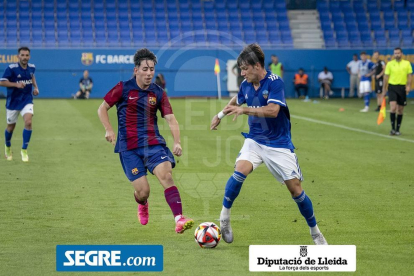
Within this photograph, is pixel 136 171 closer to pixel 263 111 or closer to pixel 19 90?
pixel 263 111

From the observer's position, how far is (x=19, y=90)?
15.8 metres

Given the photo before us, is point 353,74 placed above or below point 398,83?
above

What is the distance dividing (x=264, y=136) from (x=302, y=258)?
62.8 inches

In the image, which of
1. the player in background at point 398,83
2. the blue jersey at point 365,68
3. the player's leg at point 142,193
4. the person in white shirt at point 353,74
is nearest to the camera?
the player's leg at point 142,193

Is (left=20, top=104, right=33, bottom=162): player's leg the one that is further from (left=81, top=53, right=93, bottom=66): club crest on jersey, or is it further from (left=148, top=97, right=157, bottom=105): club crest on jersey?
(left=81, top=53, right=93, bottom=66): club crest on jersey

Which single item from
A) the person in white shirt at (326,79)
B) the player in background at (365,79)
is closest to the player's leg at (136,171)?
the player in background at (365,79)

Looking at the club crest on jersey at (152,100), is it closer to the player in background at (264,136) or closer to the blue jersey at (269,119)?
the player in background at (264,136)

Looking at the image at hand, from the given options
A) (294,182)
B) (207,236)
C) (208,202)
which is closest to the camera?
(207,236)

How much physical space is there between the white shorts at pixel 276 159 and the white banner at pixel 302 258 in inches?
34.9

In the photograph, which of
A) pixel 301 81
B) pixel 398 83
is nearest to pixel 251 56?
pixel 398 83

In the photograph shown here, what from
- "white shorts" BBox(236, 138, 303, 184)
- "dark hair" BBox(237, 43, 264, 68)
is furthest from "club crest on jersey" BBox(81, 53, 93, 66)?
"dark hair" BBox(237, 43, 264, 68)

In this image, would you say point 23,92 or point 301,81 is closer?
point 23,92

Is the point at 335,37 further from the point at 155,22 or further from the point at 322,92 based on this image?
the point at 155,22

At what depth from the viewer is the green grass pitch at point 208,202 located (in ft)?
25.5
